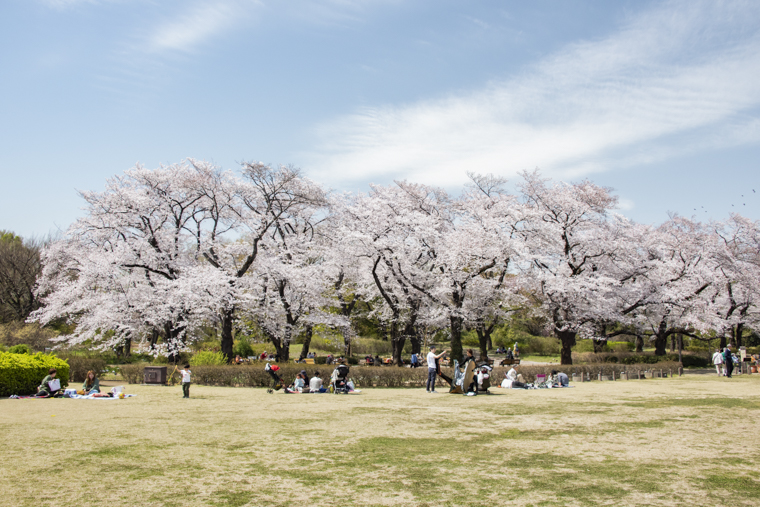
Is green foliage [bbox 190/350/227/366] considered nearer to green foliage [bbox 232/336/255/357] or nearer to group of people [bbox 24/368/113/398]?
group of people [bbox 24/368/113/398]

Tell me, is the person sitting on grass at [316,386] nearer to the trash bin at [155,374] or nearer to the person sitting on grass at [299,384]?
the person sitting on grass at [299,384]

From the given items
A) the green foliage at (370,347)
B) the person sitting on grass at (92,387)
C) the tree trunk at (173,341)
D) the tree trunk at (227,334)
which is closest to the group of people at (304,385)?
the person sitting on grass at (92,387)

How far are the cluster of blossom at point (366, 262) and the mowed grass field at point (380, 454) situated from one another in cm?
1526

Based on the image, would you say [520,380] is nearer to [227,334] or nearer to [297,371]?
[297,371]

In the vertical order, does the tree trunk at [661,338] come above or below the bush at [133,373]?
above

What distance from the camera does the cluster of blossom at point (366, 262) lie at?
2870 centimetres

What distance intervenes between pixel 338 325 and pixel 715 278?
25932 mm

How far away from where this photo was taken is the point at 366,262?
3409 cm

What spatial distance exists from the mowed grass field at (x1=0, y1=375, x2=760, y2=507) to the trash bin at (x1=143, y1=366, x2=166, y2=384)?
23.7ft

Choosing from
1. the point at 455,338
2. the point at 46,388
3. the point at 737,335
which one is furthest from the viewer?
the point at 737,335

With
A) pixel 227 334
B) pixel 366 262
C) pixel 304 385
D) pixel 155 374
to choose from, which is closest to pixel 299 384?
pixel 304 385

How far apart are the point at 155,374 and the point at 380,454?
1629cm

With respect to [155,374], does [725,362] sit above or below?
above

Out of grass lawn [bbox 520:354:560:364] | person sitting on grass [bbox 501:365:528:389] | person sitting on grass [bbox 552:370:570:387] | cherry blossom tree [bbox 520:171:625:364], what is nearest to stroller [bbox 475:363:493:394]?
person sitting on grass [bbox 501:365:528:389]
